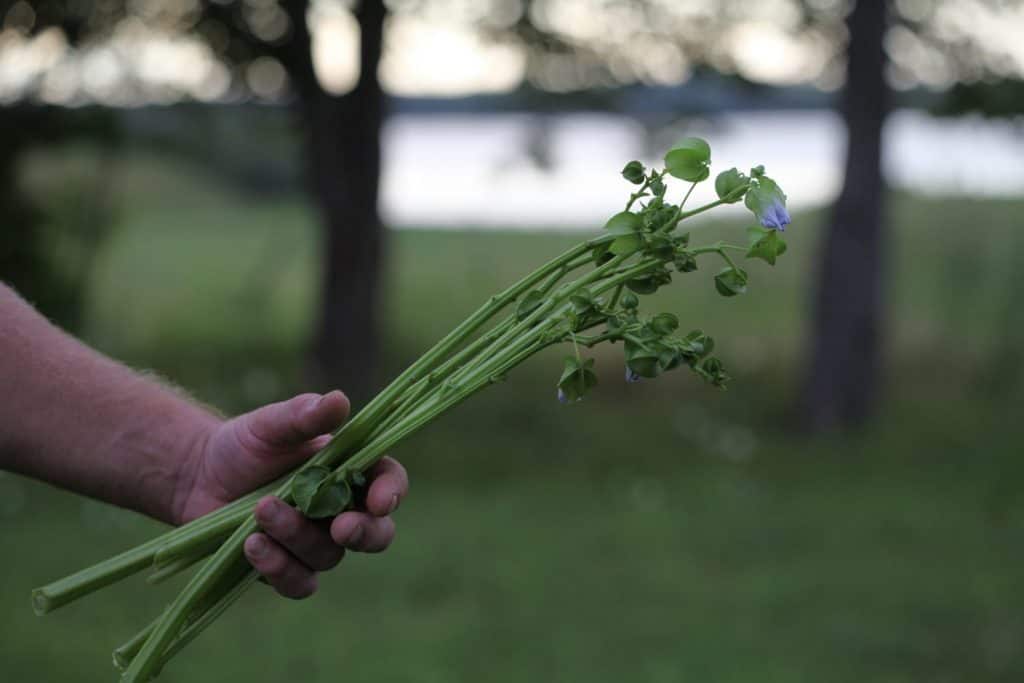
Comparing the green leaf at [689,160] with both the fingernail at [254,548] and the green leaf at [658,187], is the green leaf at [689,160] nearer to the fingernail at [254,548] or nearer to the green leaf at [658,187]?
the green leaf at [658,187]

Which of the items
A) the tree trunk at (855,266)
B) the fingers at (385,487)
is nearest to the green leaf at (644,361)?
the fingers at (385,487)

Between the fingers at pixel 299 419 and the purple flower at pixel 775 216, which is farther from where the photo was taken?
the fingers at pixel 299 419

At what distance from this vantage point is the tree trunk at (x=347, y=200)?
25.8 ft

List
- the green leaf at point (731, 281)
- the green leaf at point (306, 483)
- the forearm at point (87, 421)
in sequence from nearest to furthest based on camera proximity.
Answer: the green leaf at point (731, 281), the green leaf at point (306, 483), the forearm at point (87, 421)

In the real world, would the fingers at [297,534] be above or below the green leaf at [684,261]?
below

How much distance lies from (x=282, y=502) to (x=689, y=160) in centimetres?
68

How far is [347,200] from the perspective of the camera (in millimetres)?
8039

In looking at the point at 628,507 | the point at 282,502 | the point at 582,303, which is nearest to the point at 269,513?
the point at 282,502

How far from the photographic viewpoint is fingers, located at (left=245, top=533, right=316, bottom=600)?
5.54ft

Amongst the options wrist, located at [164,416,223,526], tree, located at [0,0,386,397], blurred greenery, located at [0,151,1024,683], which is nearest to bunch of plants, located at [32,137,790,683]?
wrist, located at [164,416,223,526]

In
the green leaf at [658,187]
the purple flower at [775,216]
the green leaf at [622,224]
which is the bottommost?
the green leaf at [622,224]

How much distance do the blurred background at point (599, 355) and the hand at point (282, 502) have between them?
9.31 feet

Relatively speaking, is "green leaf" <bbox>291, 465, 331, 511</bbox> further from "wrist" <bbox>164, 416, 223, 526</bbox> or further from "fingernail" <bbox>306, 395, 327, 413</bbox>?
"wrist" <bbox>164, 416, 223, 526</bbox>

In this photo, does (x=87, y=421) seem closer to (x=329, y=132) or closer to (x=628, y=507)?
(x=628, y=507)
